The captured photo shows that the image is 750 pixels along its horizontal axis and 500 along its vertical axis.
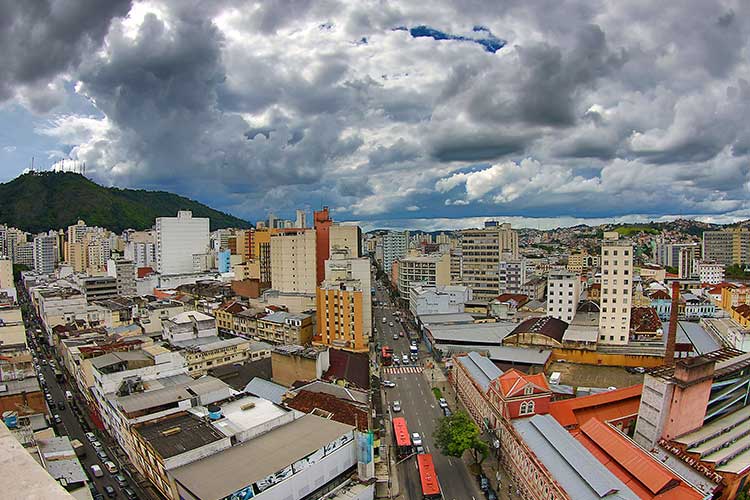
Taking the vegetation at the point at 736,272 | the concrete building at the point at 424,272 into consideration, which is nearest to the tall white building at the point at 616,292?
the concrete building at the point at 424,272

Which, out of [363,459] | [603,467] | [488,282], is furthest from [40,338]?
[603,467]

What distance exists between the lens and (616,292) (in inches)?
2056

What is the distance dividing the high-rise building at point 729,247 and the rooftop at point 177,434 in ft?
424

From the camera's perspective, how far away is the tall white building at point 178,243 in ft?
343

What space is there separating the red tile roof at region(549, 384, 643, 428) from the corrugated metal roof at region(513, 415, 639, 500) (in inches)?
89.4

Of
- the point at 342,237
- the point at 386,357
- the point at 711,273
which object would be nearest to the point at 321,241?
the point at 342,237

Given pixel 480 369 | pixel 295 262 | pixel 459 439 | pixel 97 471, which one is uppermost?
pixel 295 262

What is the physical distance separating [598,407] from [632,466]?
351 inches

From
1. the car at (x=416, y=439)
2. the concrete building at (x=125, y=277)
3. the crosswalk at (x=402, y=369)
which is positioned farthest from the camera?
the concrete building at (x=125, y=277)

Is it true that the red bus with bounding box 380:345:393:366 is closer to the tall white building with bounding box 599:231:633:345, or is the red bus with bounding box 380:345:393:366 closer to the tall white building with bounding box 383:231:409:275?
the tall white building with bounding box 599:231:633:345

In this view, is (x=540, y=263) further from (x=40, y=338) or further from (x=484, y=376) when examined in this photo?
(x=40, y=338)

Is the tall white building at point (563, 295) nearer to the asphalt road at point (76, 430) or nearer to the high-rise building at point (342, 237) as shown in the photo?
the high-rise building at point (342, 237)

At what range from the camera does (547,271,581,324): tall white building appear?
200 feet

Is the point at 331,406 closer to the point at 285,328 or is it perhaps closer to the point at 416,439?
the point at 416,439
